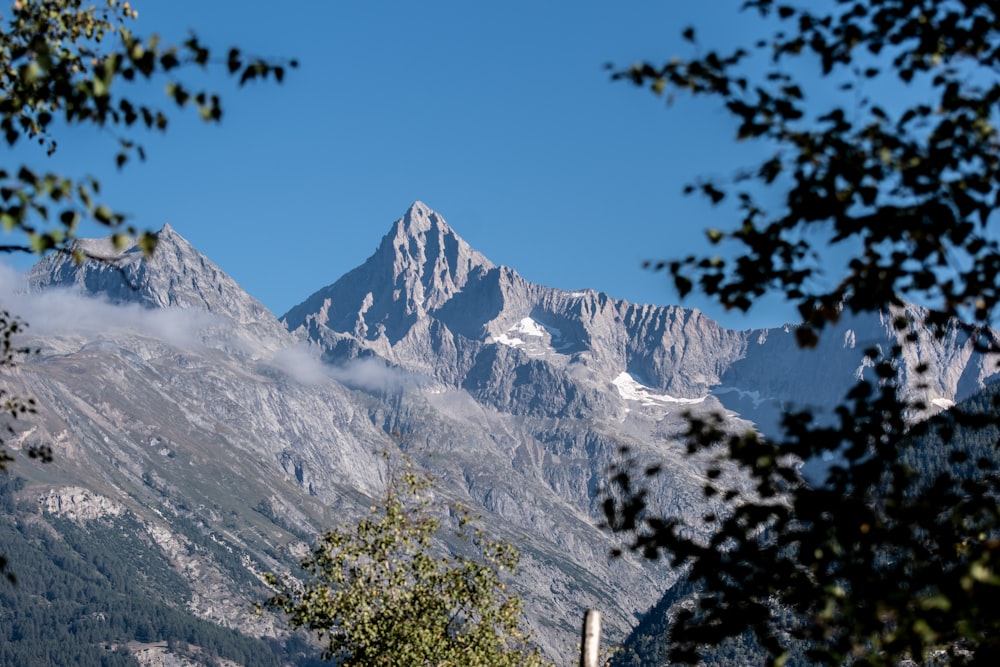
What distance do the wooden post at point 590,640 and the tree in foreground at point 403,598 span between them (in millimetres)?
13266

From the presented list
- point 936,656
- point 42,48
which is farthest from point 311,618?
point 42,48

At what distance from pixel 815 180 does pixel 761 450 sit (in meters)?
2.79

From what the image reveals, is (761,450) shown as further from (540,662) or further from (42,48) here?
(540,662)

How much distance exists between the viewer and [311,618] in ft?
121

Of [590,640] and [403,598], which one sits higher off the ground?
[403,598]

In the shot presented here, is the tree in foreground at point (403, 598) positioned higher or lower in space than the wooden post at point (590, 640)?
higher

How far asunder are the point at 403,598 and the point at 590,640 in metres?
15.4

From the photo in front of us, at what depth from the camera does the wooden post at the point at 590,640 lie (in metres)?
21.7

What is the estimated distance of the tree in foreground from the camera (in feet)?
115

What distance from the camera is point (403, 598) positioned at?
3628 centimetres

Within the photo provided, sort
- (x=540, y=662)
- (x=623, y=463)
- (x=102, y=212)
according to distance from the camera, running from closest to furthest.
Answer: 1. (x=102, y=212)
2. (x=623, y=463)
3. (x=540, y=662)

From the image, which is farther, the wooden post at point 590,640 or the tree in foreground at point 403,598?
the tree in foreground at point 403,598

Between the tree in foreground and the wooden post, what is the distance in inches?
522

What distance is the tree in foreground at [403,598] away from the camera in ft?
115
